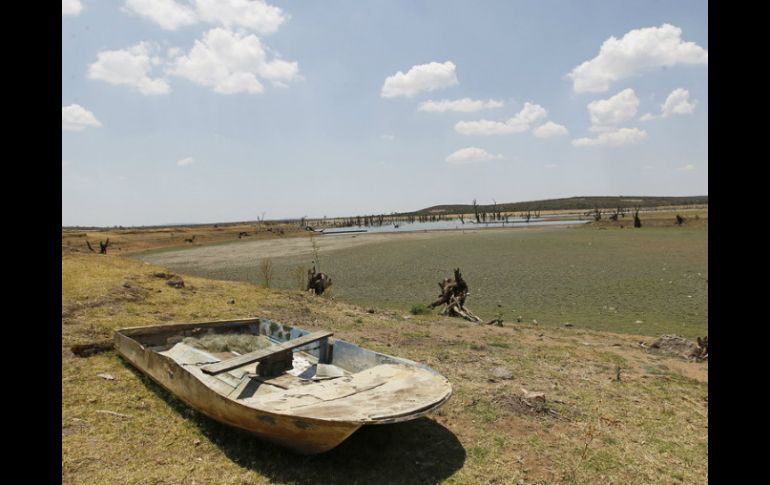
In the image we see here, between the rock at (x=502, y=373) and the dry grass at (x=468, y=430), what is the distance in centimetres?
10

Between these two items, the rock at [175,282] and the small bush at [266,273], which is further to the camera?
the small bush at [266,273]

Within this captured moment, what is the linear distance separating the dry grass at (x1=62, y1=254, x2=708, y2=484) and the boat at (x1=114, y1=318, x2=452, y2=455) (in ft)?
1.07

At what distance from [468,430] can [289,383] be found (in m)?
2.43

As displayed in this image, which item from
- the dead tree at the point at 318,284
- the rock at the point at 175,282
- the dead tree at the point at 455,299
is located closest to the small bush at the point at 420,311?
the dead tree at the point at 455,299

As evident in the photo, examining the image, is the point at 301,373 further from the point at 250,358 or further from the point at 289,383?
the point at 250,358

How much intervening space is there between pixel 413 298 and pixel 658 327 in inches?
315

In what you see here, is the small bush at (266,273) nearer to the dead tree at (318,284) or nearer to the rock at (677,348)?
the dead tree at (318,284)

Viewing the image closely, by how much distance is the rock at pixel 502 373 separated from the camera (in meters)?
7.18

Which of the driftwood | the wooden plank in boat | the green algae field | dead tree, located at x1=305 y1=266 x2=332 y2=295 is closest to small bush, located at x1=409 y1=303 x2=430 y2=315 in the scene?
the green algae field

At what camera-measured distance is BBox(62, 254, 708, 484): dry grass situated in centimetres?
439

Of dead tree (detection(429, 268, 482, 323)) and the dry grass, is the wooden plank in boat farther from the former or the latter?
dead tree (detection(429, 268, 482, 323))
